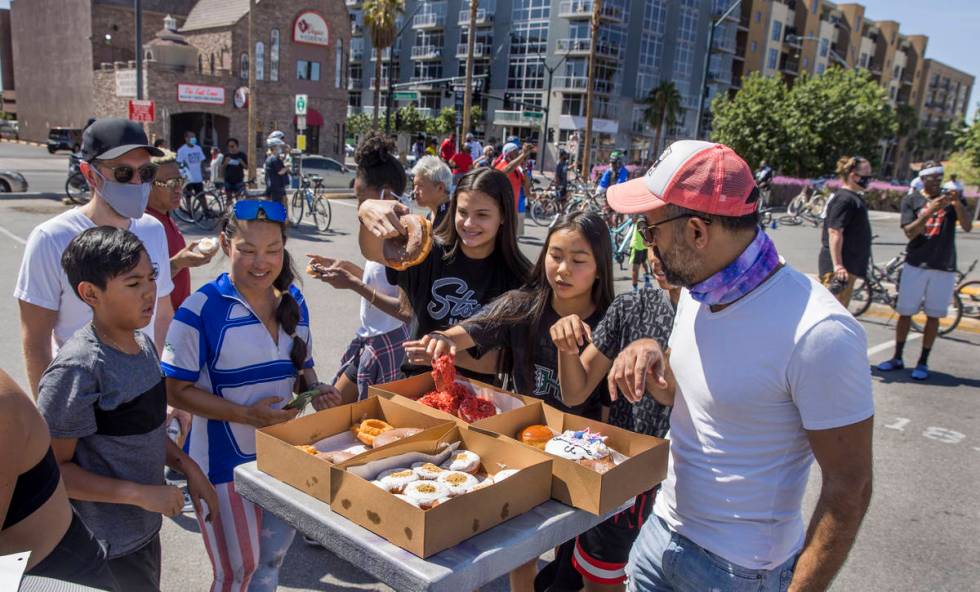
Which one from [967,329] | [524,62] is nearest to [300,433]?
[967,329]

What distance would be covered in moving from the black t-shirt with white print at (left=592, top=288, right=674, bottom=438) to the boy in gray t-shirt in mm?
1632

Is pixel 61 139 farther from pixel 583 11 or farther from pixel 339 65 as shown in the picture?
pixel 583 11

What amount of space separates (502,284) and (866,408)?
6.28 feet

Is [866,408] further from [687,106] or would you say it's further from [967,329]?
[687,106]

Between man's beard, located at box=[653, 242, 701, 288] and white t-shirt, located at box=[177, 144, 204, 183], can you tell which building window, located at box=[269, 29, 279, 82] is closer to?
white t-shirt, located at box=[177, 144, 204, 183]

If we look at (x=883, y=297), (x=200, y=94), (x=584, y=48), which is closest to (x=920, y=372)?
(x=883, y=297)

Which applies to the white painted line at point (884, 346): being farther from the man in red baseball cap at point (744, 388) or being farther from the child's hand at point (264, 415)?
the child's hand at point (264, 415)

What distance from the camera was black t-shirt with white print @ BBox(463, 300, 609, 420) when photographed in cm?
272

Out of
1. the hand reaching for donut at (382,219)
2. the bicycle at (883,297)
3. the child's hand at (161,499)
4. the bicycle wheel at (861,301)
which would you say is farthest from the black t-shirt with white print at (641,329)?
the bicycle wheel at (861,301)

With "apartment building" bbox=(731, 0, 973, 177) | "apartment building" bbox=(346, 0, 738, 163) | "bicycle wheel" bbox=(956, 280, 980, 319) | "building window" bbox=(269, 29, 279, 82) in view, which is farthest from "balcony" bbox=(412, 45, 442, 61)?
"bicycle wheel" bbox=(956, 280, 980, 319)

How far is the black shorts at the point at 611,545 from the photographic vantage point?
8.61 ft

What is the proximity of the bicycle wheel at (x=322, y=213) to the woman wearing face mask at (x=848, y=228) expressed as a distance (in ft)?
36.5

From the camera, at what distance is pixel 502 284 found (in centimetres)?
325

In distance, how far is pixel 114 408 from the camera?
2.16 m
